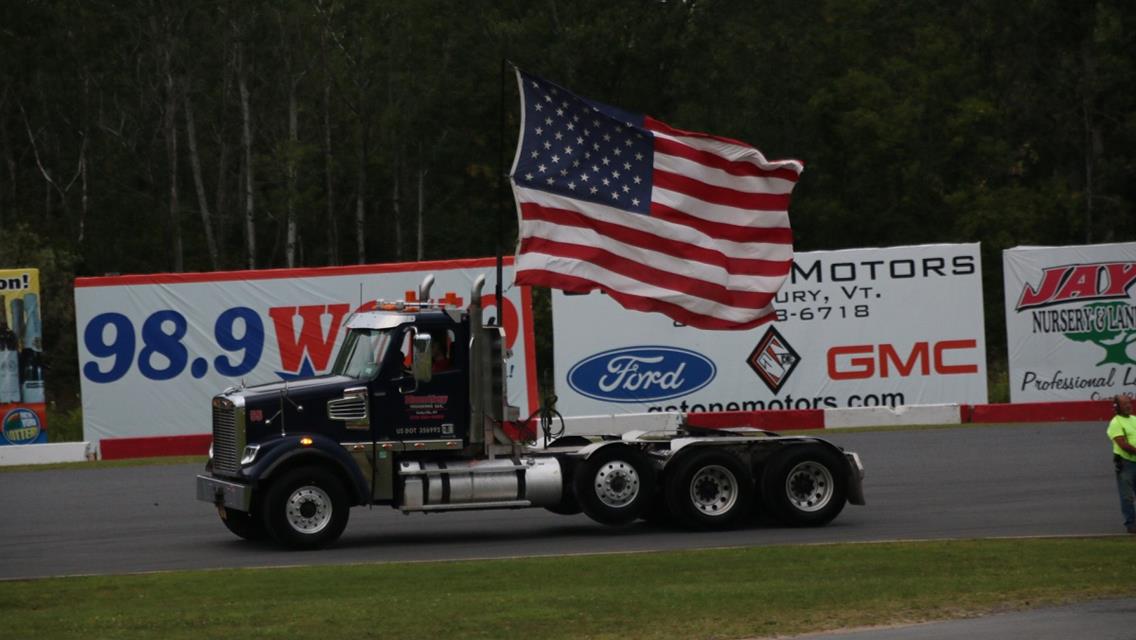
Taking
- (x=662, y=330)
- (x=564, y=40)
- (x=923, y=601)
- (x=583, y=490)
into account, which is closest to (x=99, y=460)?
(x=662, y=330)

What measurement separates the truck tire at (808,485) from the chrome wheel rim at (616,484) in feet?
5.08

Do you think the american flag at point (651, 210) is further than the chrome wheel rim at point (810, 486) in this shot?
No

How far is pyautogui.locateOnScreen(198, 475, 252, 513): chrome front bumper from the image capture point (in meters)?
17.6

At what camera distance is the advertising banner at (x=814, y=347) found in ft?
103

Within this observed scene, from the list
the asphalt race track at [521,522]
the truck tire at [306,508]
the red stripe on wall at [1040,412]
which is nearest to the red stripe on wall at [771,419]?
the red stripe on wall at [1040,412]

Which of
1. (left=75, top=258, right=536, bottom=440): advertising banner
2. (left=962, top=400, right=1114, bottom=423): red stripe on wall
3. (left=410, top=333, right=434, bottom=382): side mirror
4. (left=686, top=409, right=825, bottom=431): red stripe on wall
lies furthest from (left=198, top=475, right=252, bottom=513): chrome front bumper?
(left=962, top=400, right=1114, bottom=423): red stripe on wall

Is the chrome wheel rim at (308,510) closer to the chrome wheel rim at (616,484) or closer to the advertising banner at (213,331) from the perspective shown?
the chrome wheel rim at (616,484)

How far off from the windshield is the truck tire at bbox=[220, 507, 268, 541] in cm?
194

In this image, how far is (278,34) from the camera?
61906 mm

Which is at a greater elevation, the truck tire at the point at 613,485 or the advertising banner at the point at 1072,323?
the advertising banner at the point at 1072,323

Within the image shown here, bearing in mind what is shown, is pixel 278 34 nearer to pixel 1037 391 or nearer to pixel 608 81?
pixel 608 81

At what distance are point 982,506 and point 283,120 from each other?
164ft

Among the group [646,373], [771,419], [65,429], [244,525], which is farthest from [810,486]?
[65,429]

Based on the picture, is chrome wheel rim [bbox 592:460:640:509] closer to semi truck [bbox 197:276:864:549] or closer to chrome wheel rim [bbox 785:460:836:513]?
semi truck [bbox 197:276:864:549]
